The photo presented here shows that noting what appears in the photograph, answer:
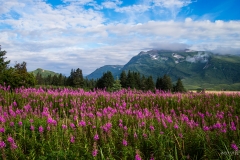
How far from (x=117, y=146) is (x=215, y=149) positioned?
7.00 ft

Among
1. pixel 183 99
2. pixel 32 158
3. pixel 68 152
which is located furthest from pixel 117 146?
pixel 183 99

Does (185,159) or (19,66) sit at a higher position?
(19,66)

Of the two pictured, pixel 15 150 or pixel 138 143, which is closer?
pixel 15 150

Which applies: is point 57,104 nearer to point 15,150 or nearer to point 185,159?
point 15,150

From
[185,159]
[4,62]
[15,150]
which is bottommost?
[185,159]

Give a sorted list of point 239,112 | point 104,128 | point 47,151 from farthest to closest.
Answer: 1. point 239,112
2. point 104,128
3. point 47,151

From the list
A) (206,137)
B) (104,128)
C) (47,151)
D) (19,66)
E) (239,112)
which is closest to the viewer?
(47,151)

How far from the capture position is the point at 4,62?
54.4m

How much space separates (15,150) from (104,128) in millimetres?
2024

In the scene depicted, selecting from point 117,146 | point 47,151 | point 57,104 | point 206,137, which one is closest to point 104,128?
point 117,146

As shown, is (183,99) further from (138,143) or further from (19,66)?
(19,66)

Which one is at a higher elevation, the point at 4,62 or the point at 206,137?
the point at 4,62

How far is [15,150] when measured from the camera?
452 centimetres

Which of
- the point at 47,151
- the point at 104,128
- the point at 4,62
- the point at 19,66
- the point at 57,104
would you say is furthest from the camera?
the point at 19,66
